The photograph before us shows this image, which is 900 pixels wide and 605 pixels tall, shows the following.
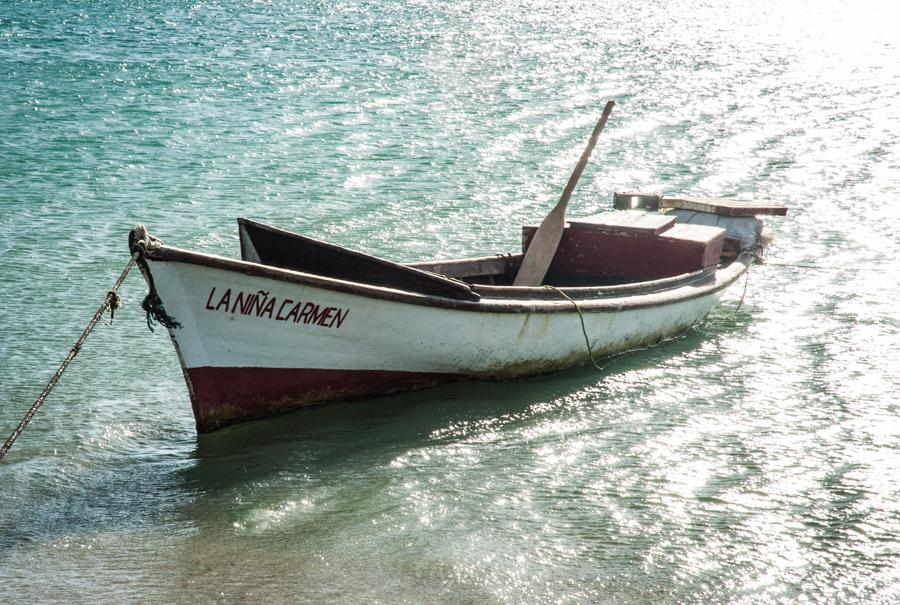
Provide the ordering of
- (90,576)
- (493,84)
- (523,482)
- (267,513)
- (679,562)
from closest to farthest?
(90,576), (679,562), (267,513), (523,482), (493,84)

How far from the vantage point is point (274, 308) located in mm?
6797

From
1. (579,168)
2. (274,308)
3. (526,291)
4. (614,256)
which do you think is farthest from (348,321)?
(579,168)

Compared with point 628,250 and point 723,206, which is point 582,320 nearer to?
→ point 628,250

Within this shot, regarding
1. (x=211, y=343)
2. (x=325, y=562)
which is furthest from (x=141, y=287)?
(x=325, y=562)

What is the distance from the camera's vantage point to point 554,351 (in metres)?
8.41

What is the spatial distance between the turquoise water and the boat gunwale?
56 cm

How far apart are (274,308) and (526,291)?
226cm

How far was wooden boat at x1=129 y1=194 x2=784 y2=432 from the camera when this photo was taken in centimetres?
659

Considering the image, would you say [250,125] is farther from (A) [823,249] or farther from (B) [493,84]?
(A) [823,249]

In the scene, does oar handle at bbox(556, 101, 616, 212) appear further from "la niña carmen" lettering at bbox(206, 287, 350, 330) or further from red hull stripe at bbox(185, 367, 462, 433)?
"la niña carmen" lettering at bbox(206, 287, 350, 330)

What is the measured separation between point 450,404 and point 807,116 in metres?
17.2

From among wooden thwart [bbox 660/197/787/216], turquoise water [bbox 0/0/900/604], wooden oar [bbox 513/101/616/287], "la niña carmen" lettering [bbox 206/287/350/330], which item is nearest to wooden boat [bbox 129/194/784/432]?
"la niña carmen" lettering [bbox 206/287/350/330]

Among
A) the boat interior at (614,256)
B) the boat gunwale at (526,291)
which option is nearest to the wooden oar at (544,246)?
the boat interior at (614,256)

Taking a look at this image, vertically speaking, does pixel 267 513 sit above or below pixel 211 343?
below
